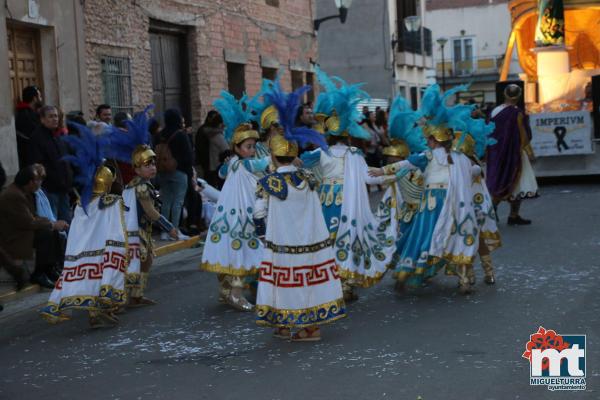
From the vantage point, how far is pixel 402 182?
29.7 feet

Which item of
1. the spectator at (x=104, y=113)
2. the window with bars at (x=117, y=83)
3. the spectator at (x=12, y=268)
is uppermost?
the window with bars at (x=117, y=83)

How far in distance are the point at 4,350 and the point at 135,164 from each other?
6.34ft

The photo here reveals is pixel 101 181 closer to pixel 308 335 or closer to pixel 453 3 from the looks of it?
pixel 308 335

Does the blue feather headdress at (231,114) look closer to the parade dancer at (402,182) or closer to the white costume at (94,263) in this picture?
the white costume at (94,263)

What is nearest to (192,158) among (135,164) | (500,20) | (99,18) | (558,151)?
(99,18)

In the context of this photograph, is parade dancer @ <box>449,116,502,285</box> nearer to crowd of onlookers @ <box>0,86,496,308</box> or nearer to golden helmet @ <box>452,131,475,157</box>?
golden helmet @ <box>452,131,475,157</box>

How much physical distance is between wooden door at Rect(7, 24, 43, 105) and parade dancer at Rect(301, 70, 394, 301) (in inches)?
268

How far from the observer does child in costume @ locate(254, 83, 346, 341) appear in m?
7.13

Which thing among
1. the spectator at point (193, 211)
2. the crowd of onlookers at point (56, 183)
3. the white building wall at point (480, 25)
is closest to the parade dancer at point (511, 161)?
the crowd of onlookers at point (56, 183)

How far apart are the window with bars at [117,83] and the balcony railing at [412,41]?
21800 millimetres

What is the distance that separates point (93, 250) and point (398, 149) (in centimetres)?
271

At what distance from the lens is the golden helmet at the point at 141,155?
28.1ft

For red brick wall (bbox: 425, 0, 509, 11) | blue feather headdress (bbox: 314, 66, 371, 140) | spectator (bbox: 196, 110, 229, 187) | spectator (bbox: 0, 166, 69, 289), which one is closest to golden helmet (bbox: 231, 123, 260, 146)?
blue feather headdress (bbox: 314, 66, 371, 140)

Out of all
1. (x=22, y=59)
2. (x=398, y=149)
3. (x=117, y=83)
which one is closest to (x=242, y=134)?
(x=398, y=149)
